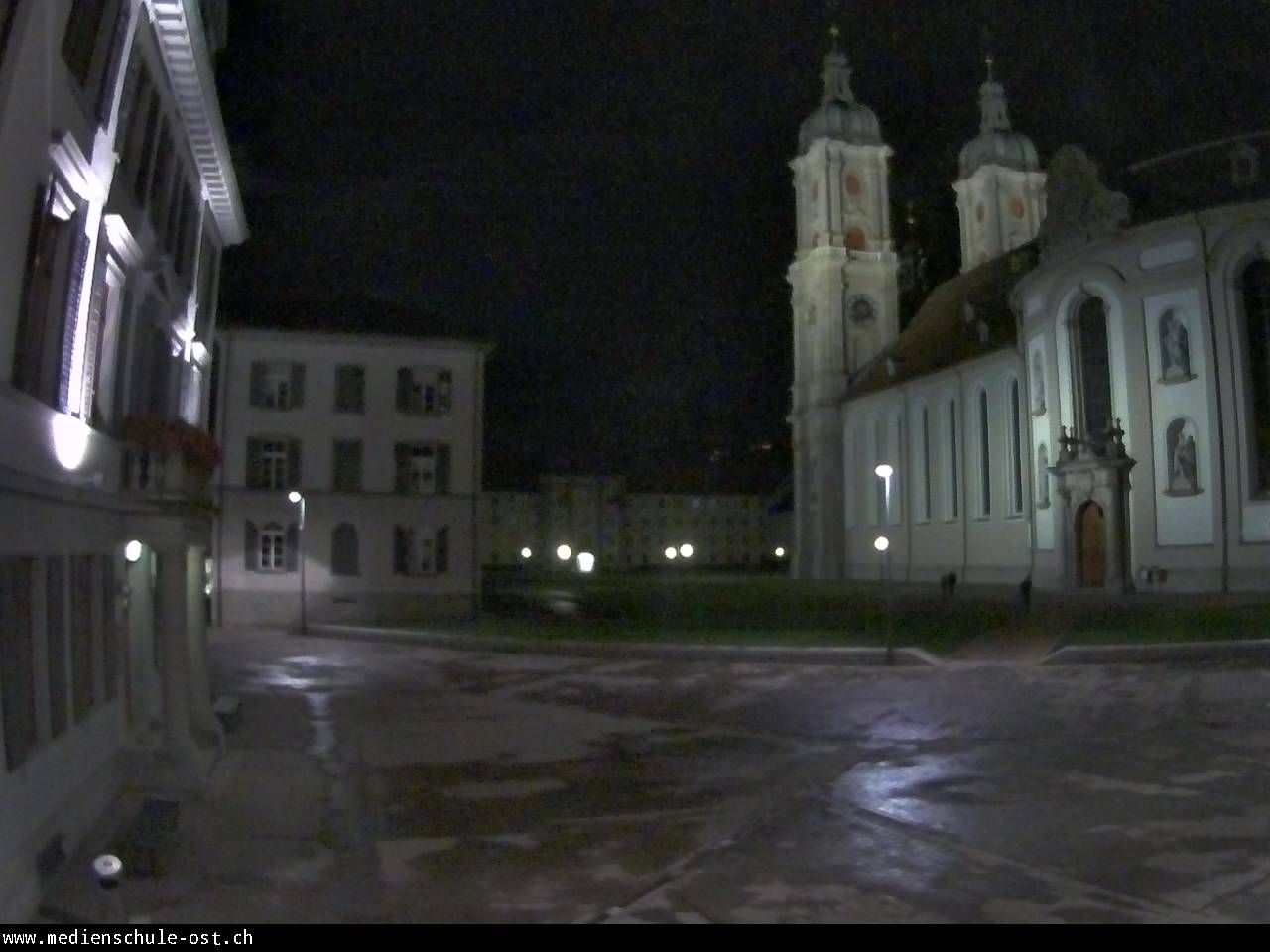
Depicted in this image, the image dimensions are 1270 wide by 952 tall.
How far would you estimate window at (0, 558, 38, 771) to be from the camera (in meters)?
7.70

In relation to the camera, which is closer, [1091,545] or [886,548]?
[886,548]

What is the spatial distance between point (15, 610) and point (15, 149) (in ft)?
10.1

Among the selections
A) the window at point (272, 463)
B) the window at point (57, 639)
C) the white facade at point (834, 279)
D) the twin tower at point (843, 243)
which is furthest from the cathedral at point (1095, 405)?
the window at point (57, 639)

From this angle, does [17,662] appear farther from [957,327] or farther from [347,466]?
[957,327]

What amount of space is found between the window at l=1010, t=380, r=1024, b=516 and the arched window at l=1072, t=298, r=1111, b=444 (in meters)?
6.56

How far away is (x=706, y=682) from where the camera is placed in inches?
865

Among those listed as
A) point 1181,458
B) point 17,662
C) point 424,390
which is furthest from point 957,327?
point 17,662

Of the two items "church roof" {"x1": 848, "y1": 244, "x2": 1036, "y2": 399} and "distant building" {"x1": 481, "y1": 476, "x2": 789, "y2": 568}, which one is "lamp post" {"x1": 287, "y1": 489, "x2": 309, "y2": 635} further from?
"distant building" {"x1": 481, "y1": 476, "x2": 789, "y2": 568}

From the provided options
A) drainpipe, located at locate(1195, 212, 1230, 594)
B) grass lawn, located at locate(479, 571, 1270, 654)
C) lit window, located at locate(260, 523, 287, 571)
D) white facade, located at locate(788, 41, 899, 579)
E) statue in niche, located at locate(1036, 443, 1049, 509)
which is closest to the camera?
grass lawn, located at locate(479, 571, 1270, 654)

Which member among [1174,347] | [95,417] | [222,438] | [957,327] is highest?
[957,327]

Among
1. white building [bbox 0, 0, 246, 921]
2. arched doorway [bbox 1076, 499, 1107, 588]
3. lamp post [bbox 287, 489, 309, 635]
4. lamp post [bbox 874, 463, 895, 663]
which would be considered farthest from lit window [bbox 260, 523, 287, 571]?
arched doorway [bbox 1076, 499, 1107, 588]

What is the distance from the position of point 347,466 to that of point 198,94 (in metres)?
27.6

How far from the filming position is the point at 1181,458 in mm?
37156

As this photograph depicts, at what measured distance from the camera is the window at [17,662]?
7.70 meters
